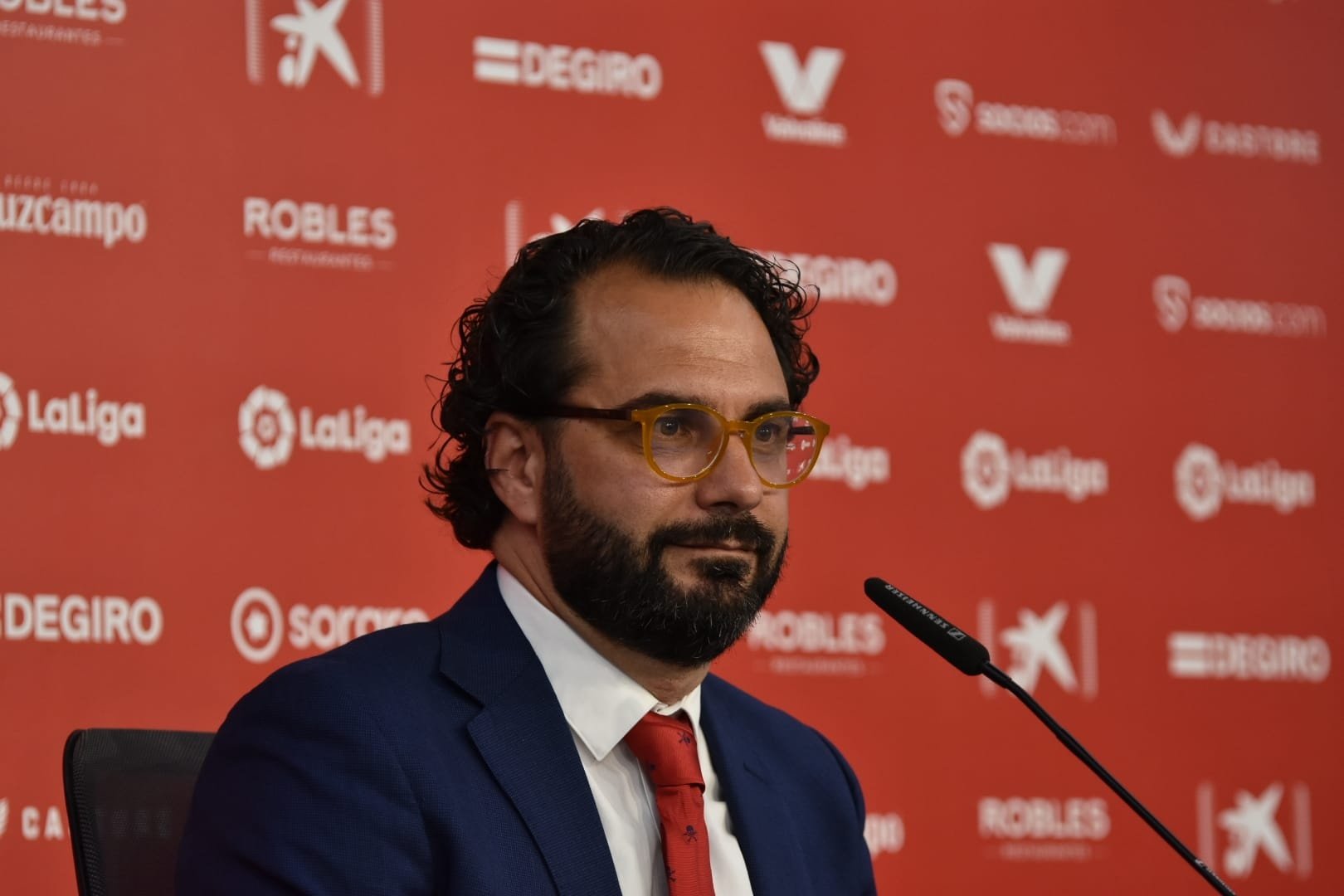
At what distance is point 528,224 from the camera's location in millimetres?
3516

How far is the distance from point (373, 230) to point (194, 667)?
93 cm

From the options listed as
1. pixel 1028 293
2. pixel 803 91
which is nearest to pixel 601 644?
pixel 803 91

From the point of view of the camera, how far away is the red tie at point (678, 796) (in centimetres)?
204

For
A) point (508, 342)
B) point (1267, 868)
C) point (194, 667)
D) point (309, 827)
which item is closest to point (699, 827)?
point (309, 827)

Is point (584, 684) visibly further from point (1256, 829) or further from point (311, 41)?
point (1256, 829)

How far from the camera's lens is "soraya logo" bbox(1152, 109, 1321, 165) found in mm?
4145

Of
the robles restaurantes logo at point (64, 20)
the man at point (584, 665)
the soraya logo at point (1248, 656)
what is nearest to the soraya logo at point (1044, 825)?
the soraya logo at point (1248, 656)

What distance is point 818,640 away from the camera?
364 centimetres

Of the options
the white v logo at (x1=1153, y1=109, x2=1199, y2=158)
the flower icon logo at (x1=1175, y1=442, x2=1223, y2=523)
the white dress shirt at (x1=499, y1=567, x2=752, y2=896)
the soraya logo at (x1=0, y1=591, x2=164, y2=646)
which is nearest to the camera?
the white dress shirt at (x1=499, y1=567, x2=752, y2=896)

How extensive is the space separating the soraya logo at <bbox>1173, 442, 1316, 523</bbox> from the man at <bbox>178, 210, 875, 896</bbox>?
1.85 metres

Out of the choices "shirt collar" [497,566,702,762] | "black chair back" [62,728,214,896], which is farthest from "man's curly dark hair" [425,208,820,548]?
"black chair back" [62,728,214,896]

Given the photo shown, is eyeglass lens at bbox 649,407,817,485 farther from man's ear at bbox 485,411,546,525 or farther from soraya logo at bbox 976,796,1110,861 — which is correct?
soraya logo at bbox 976,796,1110,861

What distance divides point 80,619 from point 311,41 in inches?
47.8

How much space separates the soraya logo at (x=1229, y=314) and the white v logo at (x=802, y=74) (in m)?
0.96
